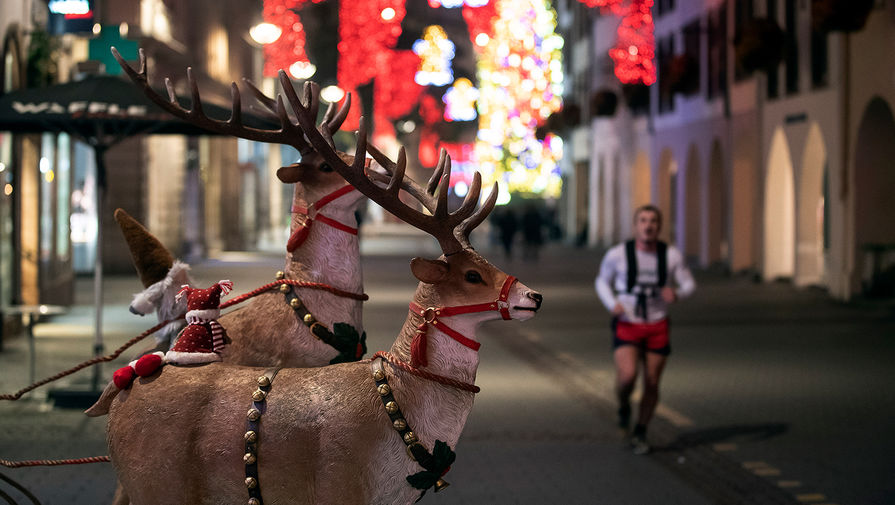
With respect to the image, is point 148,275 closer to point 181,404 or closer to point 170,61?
point 181,404

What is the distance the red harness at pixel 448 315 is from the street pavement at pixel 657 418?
404 centimetres

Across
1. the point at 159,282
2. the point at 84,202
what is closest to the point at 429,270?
the point at 159,282

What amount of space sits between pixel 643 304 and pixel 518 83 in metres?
59.7

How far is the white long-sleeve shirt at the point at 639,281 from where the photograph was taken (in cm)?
1132

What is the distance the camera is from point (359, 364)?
17.8 ft

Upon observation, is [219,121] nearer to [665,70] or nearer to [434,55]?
[665,70]

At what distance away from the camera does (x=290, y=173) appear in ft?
21.4

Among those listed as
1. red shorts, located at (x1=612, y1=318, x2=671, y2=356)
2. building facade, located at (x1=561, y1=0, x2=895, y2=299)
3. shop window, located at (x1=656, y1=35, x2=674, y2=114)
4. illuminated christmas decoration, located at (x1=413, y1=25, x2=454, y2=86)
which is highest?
illuminated christmas decoration, located at (x1=413, y1=25, x2=454, y2=86)

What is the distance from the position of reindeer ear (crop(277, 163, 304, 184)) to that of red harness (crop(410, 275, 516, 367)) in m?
1.49

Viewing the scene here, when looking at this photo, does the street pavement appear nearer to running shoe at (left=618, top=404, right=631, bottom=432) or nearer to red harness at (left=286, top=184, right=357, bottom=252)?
running shoe at (left=618, top=404, right=631, bottom=432)

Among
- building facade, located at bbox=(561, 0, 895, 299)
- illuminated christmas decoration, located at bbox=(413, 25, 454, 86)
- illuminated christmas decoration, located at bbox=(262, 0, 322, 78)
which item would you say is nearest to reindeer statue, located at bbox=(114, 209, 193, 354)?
building facade, located at bbox=(561, 0, 895, 299)

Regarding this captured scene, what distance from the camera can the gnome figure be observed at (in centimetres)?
541

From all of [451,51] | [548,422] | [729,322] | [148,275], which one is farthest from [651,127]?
[451,51]

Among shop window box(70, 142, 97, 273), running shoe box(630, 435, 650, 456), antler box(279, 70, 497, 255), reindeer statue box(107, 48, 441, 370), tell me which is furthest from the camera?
shop window box(70, 142, 97, 273)
